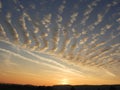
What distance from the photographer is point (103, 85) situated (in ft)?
255

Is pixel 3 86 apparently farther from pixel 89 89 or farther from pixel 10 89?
pixel 89 89

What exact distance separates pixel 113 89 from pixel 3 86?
38.2 meters

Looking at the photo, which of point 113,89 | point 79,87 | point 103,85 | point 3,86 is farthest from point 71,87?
point 3,86

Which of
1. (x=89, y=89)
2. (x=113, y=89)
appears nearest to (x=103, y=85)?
(x=89, y=89)

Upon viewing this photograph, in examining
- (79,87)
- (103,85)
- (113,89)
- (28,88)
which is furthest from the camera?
(28,88)

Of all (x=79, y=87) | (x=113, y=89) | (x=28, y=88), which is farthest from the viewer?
(x=28, y=88)

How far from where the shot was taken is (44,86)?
91000mm

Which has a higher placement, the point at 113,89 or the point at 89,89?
the point at 89,89

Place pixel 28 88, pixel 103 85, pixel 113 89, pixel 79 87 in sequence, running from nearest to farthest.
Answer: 1. pixel 113 89
2. pixel 103 85
3. pixel 79 87
4. pixel 28 88

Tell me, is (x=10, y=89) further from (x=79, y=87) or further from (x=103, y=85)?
(x=103, y=85)

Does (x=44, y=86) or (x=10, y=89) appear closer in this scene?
(x=10, y=89)

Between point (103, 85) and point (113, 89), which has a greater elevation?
point (103, 85)

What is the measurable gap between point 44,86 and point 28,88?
6311mm

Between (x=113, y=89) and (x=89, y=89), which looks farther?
(x=89, y=89)
